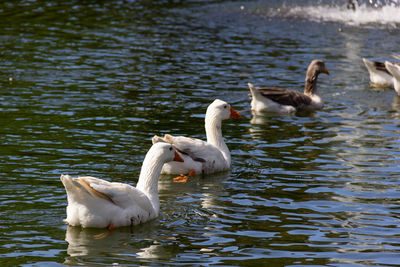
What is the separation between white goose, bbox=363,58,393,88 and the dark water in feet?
1.62

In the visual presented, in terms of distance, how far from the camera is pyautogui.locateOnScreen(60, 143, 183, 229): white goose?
9.90 metres

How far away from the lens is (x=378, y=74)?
21609mm

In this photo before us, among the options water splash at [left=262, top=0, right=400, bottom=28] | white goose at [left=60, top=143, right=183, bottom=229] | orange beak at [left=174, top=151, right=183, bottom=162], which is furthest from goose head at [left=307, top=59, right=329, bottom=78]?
water splash at [left=262, top=0, right=400, bottom=28]

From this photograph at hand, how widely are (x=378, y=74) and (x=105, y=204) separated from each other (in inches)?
526

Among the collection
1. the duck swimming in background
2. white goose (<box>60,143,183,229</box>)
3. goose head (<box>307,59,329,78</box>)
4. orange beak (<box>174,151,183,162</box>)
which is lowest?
white goose (<box>60,143,183,229</box>)

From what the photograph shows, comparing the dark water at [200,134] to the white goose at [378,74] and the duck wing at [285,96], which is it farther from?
the white goose at [378,74]

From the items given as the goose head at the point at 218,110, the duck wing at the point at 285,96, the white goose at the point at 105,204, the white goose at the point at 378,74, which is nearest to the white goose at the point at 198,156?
the goose head at the point at 218,110

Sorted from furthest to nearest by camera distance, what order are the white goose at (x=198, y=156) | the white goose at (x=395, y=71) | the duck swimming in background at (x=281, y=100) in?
1. the white goose at (x=395, y=71)
2. the duck swimming in background at (x=281, y=100)
3. the white goose at (x=198, y=156)

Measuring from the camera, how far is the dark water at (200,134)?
9.95m

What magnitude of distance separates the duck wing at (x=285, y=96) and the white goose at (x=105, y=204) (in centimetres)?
808

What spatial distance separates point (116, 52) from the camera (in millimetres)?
24734

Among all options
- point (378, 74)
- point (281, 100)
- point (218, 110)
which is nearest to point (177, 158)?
point (218, 110)

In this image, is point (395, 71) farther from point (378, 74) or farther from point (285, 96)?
point (285, 96)

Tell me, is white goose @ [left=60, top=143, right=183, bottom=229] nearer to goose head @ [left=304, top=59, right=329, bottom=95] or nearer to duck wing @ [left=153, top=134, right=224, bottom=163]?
duck wing @ [left=153, top=134, right=224, bottom=163]
